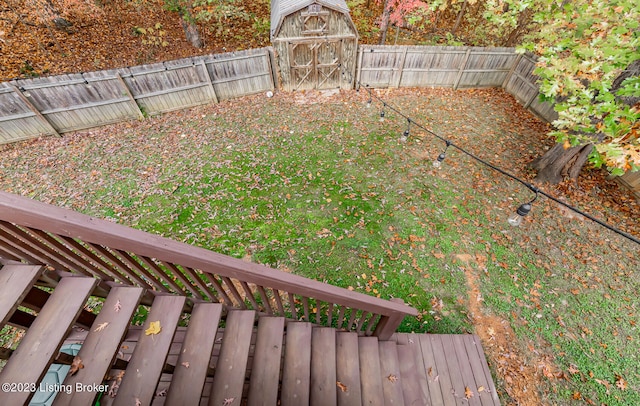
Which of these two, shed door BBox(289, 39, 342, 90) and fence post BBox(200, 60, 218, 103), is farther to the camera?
shed door BBox(289, 39, 342, 90)

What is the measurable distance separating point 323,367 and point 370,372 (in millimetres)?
675

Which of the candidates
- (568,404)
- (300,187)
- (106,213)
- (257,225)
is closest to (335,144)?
(300,187)

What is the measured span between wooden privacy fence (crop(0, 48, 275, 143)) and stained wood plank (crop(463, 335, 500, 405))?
1030cm

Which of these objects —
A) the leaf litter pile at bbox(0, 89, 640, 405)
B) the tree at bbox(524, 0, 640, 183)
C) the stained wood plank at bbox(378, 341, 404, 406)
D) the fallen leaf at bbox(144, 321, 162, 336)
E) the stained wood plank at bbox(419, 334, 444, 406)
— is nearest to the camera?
the fallen leaf at bbox(144, 321, 162, 336)

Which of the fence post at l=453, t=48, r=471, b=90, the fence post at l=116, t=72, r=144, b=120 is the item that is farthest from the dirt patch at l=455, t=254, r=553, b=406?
the fence post at l=116, t=72, r=144, b=120

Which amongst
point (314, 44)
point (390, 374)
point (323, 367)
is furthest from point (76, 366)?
point (314, 44)

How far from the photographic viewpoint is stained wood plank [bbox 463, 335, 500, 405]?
3754 millimetres

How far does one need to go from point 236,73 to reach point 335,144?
473cm

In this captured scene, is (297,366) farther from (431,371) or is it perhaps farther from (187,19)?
(187,19)

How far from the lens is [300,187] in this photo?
7039 millimetres

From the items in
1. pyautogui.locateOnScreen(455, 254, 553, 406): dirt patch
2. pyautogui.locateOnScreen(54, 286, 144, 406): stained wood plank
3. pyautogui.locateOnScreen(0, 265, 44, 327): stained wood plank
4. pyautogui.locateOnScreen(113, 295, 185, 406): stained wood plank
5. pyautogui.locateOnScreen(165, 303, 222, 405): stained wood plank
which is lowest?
pyautogui.locateOnScreen(455, 254, 553, 406): dirt patch

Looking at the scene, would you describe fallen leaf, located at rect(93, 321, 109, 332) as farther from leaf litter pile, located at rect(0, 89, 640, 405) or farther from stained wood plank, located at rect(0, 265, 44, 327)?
leaf litter pile, located at rect(0, 89, 640, 405)

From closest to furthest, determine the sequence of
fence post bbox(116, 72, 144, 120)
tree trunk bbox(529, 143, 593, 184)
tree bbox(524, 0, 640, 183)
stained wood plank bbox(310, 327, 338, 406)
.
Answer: stained wood plank bbox(310, 327, 338, 406)
tree bbox(524, 0, 640, 183)
tree trunk bbox(529, 143, 593, 184)
fence post bbox(116, 72, 144, 120)

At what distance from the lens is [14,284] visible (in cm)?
205
